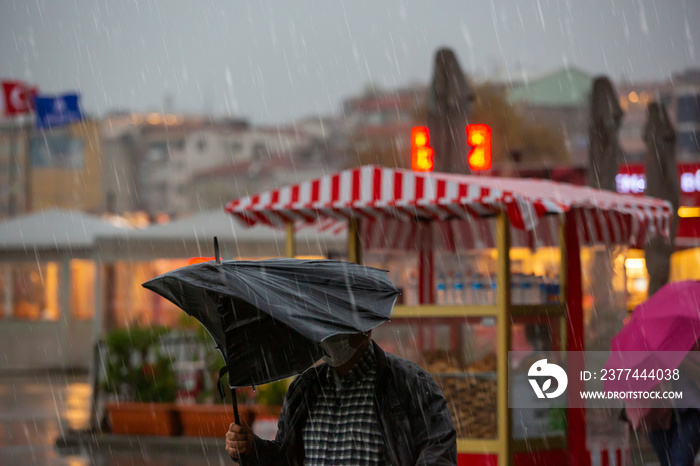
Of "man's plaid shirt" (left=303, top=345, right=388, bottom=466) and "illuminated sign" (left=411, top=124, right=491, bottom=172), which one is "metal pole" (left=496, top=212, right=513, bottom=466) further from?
"man's plaid shirt" (left=303, top=345, right=388, bottom=466)

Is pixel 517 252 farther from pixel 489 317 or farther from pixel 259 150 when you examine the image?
pixel 259 150

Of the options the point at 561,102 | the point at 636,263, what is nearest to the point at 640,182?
the point at 636,263

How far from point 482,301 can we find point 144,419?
5.58m

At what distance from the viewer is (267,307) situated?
10.9 feet

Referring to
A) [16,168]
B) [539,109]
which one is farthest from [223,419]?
[16,168]

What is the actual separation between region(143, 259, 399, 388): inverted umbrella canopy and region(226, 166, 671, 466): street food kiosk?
407 cm

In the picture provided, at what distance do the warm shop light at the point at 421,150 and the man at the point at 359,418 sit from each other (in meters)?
7.51

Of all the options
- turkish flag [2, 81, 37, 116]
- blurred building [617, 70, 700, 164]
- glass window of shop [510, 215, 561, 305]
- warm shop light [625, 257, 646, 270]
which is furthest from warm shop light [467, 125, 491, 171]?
blurred building [617, 70, 700, 164]

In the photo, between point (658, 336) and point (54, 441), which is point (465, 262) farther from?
point (54, 441)

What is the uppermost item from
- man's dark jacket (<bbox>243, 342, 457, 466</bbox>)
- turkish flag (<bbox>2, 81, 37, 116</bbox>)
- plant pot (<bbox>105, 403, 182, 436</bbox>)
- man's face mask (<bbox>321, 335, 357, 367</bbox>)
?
turkish flag (<bbox>2, 81, 37, 116</bbox>)

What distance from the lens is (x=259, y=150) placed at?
107 meters

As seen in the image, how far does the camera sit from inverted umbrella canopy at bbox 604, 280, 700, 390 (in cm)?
592

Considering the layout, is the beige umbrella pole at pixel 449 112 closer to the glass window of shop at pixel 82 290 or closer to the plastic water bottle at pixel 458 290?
the plastic water bottle at pixel 458 290

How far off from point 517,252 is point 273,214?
2.62 metres
